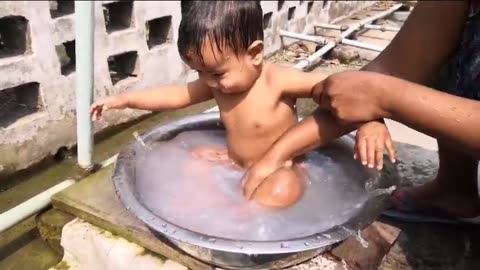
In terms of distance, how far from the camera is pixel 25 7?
2.31 metres

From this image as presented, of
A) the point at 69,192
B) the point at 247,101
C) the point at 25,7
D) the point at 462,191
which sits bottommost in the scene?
the point at 69,192

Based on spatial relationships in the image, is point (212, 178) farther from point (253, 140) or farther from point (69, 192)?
point (69, 192)

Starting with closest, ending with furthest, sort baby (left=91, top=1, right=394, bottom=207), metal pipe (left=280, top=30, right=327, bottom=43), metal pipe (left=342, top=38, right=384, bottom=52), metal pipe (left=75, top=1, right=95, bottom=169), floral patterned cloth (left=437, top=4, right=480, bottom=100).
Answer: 1. floral patterned cloth (left=437, top=4, right=480, bottom=100)
2. baby (left=91, top=1, right=394, bottom=207)
3. metal pipe (left=75, top=1, right=95, bottom=169)
4. metal pipe (left=342, top=38, right=384, bottom=52)
5. metal pipe (left=280, top=30, right=327, bottom=43)

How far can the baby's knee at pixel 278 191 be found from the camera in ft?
6.23

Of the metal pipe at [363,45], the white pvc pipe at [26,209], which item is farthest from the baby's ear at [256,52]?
the metal pipe at [363,45]

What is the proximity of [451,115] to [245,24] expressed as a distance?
76 centimetres

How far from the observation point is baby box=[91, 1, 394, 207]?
1.81 metres

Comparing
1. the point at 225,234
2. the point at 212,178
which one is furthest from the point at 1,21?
the point at 225,234

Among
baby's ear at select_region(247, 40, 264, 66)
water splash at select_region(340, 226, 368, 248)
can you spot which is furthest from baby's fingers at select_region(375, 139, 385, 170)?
baby's ear at select_region(247, 40, 264, 66)

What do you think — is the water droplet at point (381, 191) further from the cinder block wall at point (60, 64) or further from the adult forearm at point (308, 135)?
the cinder block wall at point (60, 64)

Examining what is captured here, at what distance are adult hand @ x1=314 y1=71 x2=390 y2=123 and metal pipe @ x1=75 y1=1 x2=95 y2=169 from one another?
93cm

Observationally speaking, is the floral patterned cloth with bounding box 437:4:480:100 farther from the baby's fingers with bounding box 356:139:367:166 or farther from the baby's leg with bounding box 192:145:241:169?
the baby's leg with bounding box 192:145:241:169

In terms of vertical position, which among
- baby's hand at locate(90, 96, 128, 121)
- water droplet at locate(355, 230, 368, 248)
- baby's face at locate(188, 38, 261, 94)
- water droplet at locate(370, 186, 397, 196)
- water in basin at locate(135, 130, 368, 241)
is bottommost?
water in basin at locate(135, 130, 368, 241)

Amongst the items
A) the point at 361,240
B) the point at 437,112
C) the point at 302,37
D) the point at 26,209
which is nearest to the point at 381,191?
the point at 361,240
